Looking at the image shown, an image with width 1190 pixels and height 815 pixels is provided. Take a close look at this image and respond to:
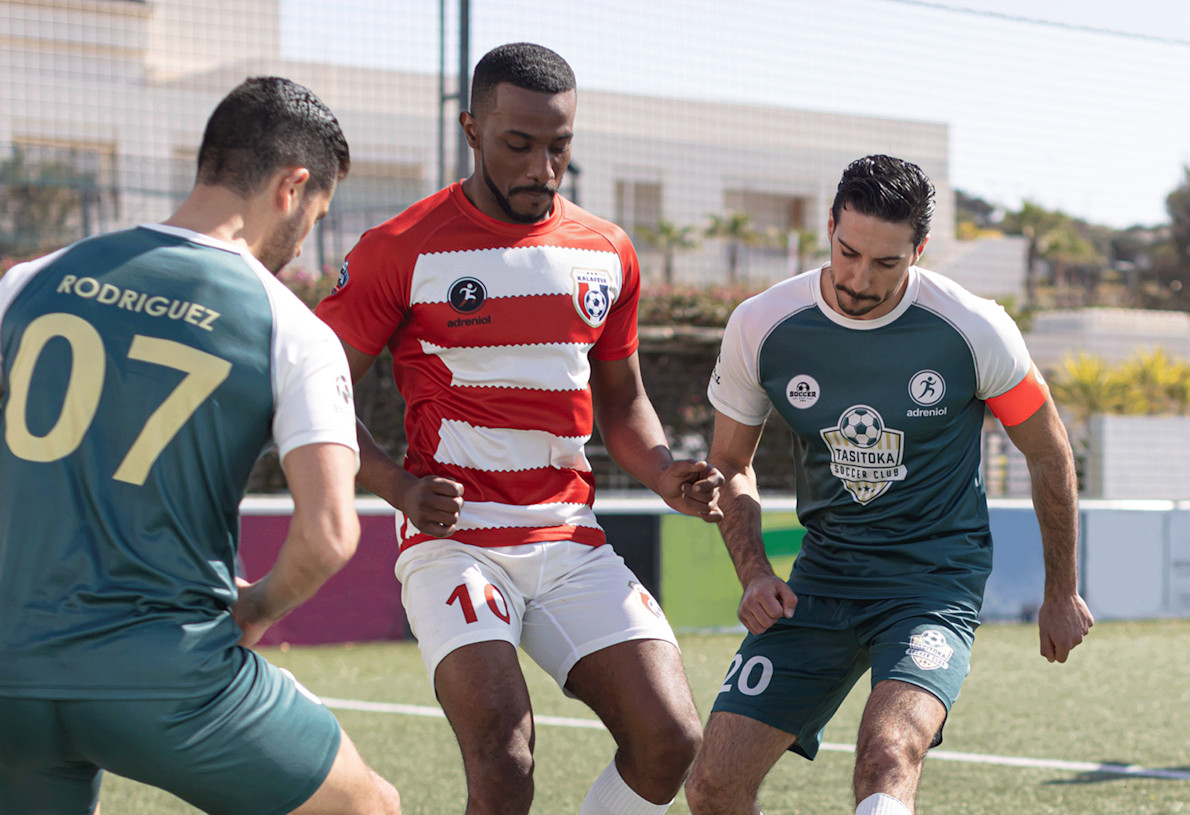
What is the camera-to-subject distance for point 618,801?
3.48 meters

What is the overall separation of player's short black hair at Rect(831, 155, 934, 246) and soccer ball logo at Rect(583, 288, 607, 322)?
0.73 meters

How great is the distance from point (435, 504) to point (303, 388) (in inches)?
36.5

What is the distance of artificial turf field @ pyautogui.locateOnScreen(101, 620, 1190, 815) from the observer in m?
5.30

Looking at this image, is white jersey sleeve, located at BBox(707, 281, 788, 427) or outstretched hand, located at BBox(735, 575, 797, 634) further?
white jersey sleeve, located at BBox(707, 281, 788, 427)

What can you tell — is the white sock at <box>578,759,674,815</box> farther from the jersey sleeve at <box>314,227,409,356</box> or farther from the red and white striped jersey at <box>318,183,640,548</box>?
the jersey sleeve at <box>314,227,409,356</box>

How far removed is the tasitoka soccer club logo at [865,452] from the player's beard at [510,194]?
1.09 metres

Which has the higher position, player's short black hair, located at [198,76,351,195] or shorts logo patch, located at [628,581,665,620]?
player's short black hair, located at [198,76,351,195]

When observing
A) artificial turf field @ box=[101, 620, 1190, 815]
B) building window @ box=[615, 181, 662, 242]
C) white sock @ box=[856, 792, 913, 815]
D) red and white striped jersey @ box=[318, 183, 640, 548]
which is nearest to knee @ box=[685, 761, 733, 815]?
white sock @ box=[856, 792, 913, 815]

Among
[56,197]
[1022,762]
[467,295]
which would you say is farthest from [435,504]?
[56,197]

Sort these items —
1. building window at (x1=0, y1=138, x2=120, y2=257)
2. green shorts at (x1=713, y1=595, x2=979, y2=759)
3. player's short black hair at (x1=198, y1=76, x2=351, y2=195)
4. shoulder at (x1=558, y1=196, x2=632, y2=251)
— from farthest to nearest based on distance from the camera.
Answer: building window at (x1=0, y1=138, x2=120, y2=257)
shoulder at (x1=558, y1=196, x2=632, y2=251)
green shorts at (x1=713, y1=595, x2=979, y2=759)
player's short black hair at (x1=198, y1=76, x2=351, y2=195)

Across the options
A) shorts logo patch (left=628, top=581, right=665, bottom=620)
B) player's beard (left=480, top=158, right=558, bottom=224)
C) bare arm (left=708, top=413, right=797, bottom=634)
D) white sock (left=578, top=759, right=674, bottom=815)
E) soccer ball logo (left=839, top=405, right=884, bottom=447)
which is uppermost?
player's beard (left=480, top=158, right=558, bottom=224)

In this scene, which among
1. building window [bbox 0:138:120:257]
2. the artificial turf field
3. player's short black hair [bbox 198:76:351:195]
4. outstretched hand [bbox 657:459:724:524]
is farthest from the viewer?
building window [bbox 0:138:120:257]

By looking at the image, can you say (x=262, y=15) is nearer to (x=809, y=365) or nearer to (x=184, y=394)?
(x=809, y=365)

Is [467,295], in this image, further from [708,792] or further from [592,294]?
[708,792]
